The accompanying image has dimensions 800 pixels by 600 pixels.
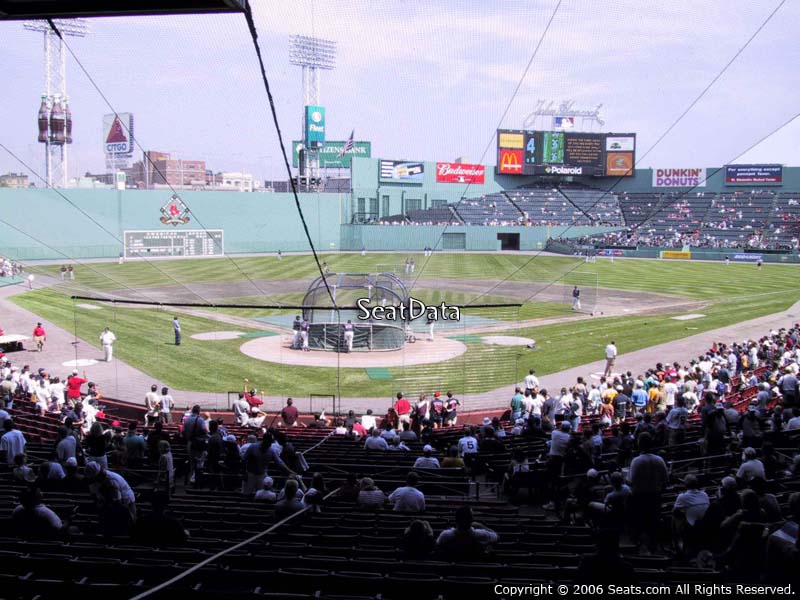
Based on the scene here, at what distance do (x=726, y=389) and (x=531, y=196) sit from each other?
69.4 metres

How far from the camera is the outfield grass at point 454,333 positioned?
19359 millimetres

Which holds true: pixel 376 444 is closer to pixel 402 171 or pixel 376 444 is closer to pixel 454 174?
pixel 402 171

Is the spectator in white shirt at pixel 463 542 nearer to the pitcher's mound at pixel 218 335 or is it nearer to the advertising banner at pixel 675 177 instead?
the pitcher's mound at pixel 218 335

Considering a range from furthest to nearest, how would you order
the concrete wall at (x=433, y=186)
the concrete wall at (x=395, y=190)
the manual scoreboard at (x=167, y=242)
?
the concrete wall at (x=433, y=186) → the concrete wall at (x=395, y=190) → the manual scoreboard at (x=167, y=242)

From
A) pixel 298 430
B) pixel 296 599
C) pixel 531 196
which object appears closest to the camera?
pixel 296 599

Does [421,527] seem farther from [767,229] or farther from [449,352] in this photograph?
[767,229]

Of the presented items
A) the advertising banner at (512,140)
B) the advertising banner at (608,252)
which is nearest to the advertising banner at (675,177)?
the advertising banner at (512,140)

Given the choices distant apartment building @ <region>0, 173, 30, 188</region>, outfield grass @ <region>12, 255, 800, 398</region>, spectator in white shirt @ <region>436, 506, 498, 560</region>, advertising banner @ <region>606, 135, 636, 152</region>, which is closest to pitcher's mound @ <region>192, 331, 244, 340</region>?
outfield grass @ <region>12, 255, 800, 398</region>

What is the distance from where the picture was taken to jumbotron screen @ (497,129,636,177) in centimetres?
8281

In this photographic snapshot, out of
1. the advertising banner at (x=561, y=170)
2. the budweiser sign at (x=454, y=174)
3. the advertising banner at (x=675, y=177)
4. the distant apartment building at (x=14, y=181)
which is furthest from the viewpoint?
the advertising banner at (x=675, y=177)

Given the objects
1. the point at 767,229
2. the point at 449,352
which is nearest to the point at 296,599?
the point at 449,352

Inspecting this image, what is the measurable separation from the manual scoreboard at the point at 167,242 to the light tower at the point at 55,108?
790 centimetres

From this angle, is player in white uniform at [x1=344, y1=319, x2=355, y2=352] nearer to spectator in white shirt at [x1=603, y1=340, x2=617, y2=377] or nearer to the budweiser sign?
spectator in white shirt at [x1=603, y1=340, x2=617, y2=377]

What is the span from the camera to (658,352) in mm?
23859
